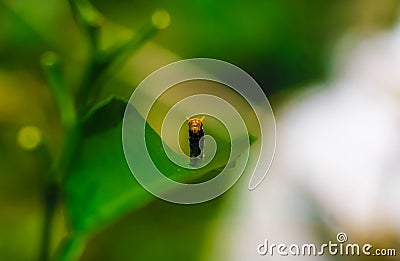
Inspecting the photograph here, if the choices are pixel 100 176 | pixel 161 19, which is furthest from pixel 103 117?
pixel 161 19

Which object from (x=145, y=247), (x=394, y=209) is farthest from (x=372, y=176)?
(x=145, y=247)

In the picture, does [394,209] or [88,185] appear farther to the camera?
[394,209]

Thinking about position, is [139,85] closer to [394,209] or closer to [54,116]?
[54,116]

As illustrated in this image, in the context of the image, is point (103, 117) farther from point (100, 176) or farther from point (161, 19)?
point (161, 19)

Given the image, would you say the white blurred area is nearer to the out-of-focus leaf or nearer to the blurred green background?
the blurred green background

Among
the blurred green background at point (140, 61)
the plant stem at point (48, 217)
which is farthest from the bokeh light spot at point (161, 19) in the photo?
the plant stem at point (48, 217)

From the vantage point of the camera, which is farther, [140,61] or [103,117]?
[140,61]
